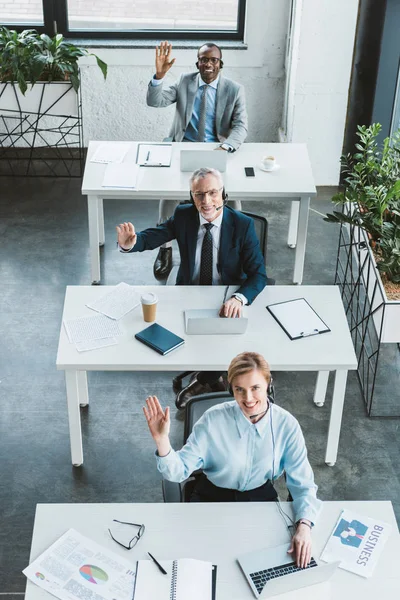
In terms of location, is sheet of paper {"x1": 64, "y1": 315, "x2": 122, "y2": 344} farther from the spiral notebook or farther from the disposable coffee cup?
the spiral notebook

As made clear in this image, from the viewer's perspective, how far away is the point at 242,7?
23.3 ft

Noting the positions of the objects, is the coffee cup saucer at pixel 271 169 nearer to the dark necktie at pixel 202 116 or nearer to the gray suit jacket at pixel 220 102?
the gray suit jacket at pixel 220 102

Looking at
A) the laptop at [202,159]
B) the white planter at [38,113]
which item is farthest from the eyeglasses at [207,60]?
the white planter at [38,113]

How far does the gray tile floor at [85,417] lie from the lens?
4078 mm

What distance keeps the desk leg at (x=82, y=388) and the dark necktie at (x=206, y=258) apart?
836mm

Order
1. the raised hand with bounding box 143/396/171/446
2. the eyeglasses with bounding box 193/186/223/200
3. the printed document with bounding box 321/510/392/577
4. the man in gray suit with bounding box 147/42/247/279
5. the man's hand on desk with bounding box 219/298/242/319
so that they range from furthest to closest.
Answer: the man in gray suit with bounding box 147/42/247/279
the eyeglasses with bounding box 193/186/223/200
the man's hand on desk with bounding box 219/298/242/319
the raised hand with bounding box 143/396/171/446
the printed document with bounding box 321/510/392/577

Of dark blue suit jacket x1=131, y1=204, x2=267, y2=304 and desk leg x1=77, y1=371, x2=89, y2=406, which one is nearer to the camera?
dark blue suit jacket x1=131, y1=204, x2=267, y2=304

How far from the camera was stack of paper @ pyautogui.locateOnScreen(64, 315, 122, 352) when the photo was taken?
384cm

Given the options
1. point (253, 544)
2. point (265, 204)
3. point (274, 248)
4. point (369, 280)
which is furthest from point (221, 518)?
point (265, 204)

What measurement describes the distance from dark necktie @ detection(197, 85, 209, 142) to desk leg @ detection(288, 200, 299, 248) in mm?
834

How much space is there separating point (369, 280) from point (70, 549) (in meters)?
2.59

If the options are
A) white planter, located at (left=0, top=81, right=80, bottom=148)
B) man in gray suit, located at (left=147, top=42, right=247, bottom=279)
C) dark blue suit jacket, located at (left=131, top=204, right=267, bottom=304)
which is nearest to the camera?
dark blue suit jacket, located at (left=131, top=204, right=267, bottom=304)

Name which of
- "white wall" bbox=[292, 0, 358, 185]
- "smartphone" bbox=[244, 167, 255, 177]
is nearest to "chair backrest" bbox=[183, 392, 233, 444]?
"smartphone" bbox=[244, 167, 255, 177]

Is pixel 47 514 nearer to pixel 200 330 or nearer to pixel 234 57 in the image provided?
pixel 200 330
